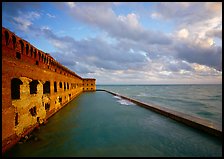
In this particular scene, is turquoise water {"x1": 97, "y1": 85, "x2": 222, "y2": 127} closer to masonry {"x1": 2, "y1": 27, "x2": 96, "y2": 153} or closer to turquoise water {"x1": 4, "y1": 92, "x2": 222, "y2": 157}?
turquoise water {"x1": 4, "y1": 92, "x2": 222, "y2": 157}

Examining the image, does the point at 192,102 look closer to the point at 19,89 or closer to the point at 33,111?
the point at 33,111

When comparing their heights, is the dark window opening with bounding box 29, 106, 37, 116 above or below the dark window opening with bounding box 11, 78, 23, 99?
below

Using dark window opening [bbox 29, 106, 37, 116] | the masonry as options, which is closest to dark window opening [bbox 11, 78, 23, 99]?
the masonry

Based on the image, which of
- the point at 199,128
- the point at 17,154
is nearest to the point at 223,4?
the point at 199,128

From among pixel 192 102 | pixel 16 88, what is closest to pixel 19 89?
pixel 16 88

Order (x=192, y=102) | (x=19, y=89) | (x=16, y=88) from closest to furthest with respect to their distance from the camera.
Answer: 1. (x=19, y=89)
2. (x=16, y=88)
3. (x=192, y=102)

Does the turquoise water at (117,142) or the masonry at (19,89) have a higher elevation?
the masonry at (19,89)

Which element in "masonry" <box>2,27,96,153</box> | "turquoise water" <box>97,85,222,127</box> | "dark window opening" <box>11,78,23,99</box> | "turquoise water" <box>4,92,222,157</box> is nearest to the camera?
"masonry" <box>2,27,96,153</box>

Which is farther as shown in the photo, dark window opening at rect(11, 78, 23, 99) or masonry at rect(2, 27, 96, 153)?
dark window opening at rect(11, 78, 23, 99)

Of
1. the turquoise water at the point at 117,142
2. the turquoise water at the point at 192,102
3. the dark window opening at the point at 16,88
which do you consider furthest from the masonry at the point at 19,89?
the turquoise water at the point at 192,102

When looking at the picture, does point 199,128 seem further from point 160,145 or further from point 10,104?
point 10,104

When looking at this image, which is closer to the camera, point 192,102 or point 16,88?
point 16,88

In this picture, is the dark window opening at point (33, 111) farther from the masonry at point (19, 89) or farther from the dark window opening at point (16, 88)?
the dark window opening at point (16, 88)

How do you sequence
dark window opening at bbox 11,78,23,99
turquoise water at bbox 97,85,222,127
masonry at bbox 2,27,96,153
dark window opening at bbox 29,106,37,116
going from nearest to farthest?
masonry at bbox 2,27,96,153 → dark window opening at bbox 11,78,23,99 → dark window opening at bbox 29,106,37,116 → turquoise water at bbox 97,85,222,127
